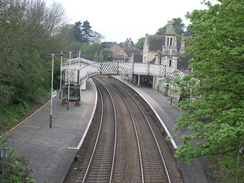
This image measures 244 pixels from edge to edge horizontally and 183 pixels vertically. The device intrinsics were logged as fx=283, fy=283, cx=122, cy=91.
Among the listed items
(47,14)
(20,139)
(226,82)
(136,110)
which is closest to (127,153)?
(20,139)

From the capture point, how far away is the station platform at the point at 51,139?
552 inches

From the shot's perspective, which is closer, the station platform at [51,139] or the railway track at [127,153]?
the station platform at [51,139]

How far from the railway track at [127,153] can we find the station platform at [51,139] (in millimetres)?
904

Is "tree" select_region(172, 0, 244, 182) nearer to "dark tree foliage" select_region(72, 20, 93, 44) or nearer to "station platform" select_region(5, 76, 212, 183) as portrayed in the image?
"station platform" select_region(5, 76, 212, 183)

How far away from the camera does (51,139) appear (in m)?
18.7

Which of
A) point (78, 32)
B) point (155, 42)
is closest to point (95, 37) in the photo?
point (78, 32)

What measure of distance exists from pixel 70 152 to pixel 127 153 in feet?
11.9

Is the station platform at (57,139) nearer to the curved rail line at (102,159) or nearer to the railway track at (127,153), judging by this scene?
the railway track at (127,153)

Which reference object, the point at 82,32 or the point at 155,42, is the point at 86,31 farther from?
the point at 155,42

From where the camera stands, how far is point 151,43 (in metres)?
62.0

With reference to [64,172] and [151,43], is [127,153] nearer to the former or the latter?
[64,172]

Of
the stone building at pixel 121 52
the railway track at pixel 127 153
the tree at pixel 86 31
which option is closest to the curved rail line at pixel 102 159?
the railway track at pixel 127 153

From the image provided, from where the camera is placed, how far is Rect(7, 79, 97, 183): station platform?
1401cm

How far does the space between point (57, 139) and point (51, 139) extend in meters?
0.39
